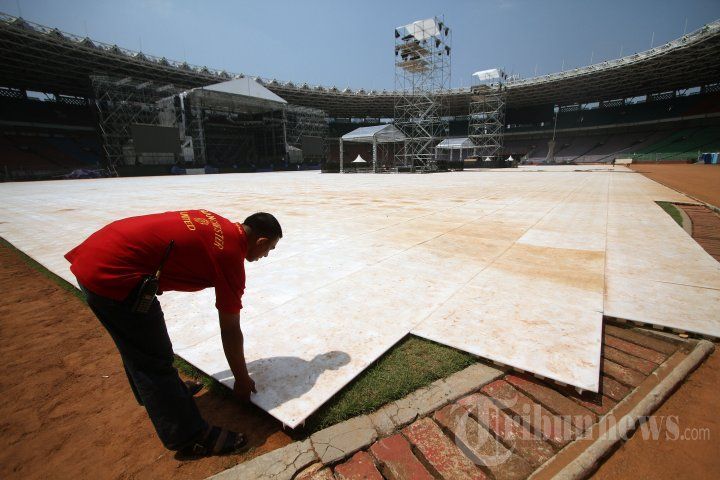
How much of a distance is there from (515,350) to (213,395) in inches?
89.3

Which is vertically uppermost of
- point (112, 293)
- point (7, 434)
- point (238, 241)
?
point (238, 241)

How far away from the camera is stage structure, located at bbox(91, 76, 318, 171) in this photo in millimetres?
33094

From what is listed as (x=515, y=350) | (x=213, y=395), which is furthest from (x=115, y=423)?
(x=515, y=350)

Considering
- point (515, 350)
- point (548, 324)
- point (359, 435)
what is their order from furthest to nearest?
point (548, 324) → point (515, 350) → point (359, 435)

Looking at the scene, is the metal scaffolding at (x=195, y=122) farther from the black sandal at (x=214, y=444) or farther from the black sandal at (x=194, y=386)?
the black sandal at (x=214, y=444)

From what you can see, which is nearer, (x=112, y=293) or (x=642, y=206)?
(x=112, y=293)

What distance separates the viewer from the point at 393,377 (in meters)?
2.35

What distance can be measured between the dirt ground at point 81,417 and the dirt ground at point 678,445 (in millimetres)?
1884

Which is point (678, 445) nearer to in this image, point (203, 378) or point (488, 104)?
point (203, 378)

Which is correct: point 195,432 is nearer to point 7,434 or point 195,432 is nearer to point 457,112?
point 7,434

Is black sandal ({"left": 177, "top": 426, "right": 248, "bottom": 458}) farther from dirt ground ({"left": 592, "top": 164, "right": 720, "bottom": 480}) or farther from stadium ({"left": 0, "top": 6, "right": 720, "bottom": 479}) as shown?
dirt ground ({"left": 592, "top": 164, "right": 720, "bottom": 480})

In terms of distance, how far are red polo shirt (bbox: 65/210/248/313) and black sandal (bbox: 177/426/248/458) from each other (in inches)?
28.3

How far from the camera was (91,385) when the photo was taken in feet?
8.00

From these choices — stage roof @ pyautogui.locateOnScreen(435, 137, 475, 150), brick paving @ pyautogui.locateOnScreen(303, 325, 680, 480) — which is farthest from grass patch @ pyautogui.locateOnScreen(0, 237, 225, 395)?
stage roof @ pyautogui.locateOnScreen(435, 137, 475, 150)
